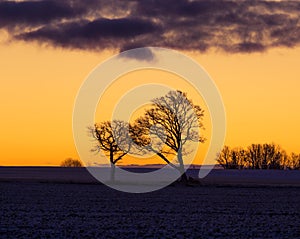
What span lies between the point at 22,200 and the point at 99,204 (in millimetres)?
6674

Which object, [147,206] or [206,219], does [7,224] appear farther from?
[147,206]

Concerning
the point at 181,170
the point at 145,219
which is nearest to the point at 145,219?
the point at 145,219

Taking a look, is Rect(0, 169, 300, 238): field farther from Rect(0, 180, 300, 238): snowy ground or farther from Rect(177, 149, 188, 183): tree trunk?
Rect(177, 149, 188, 183): tree trunk

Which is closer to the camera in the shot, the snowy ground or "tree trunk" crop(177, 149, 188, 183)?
the snowy ground

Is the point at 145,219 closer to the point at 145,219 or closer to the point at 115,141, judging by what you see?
the point at 145,219

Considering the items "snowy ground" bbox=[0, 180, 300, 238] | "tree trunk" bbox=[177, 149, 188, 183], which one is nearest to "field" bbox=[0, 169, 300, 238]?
"snowy ground" bbox=[0, 180, 300, 238]

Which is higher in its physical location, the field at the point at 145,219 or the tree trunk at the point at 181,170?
the tree trunk at the point at 181,170

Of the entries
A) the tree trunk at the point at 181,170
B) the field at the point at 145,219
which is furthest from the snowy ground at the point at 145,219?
the tree trunk at the point at 181,170

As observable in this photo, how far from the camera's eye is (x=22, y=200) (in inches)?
2048

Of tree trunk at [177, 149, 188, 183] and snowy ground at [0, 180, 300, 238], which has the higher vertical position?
tree trunk at [177, 149, 188, 183]

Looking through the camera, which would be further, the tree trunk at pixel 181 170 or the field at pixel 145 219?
the tree trunk at pixel 181 170

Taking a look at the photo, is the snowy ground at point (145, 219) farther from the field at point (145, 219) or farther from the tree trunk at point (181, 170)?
the tree trunk at point (181, 170)

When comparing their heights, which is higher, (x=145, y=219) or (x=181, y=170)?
(x=181, y=170)

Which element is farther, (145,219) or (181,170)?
Answer: (181,170)
